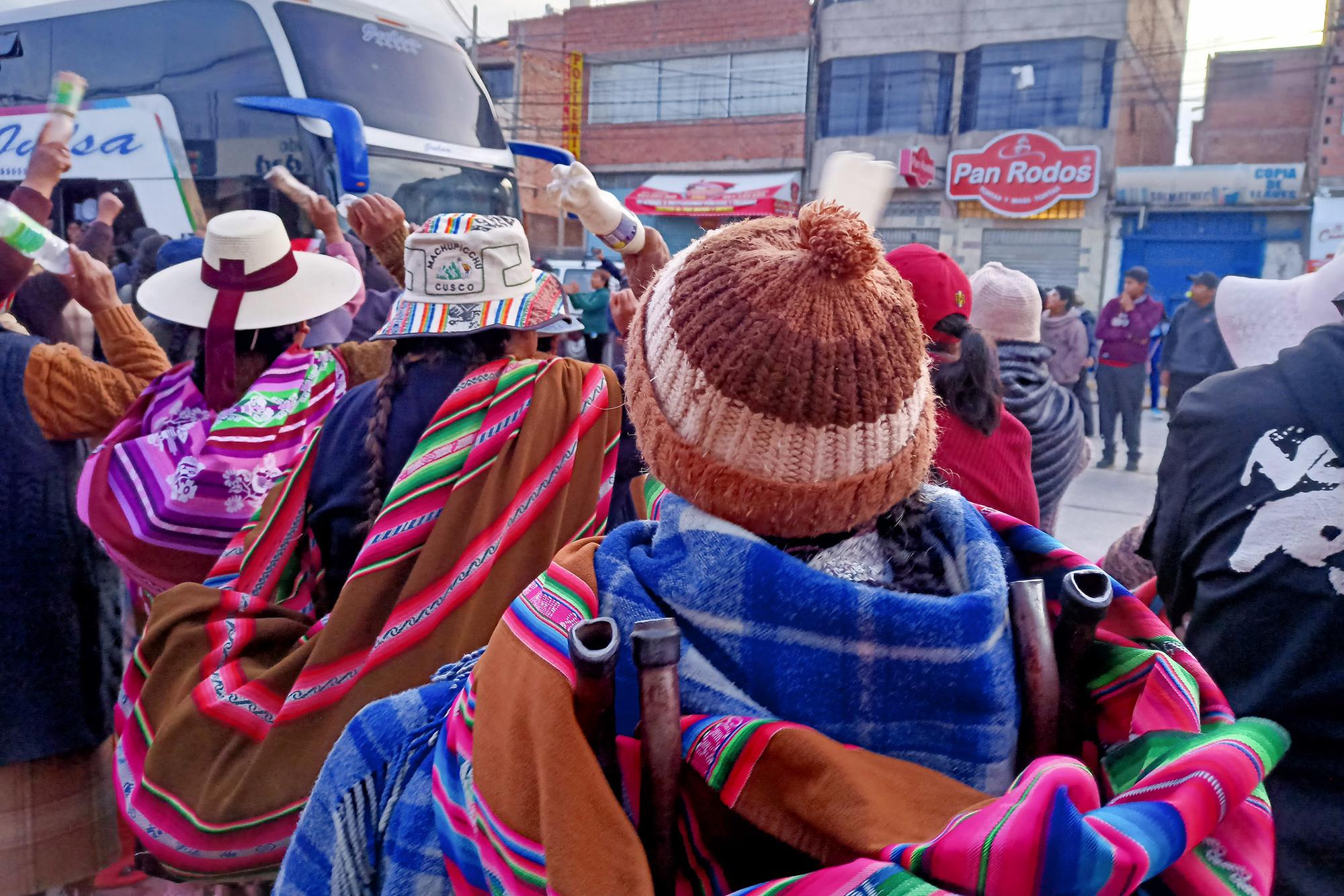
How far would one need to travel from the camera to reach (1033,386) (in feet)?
9.33

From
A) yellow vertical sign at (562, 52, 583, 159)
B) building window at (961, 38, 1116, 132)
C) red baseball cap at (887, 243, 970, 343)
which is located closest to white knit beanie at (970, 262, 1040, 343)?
red baseball cap at (887, 243, 970, 343)

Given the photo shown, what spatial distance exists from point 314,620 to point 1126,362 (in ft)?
28.5

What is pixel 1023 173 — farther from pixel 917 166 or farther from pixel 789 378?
pixel 789 378

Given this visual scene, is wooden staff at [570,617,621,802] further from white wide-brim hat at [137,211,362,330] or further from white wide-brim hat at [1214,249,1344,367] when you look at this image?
white wide-brim hat at [137,211,362,330]

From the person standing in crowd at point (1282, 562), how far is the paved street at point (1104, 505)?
447cm

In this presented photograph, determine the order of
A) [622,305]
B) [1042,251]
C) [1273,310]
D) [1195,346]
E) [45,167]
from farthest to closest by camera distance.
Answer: [1042,251]
[1195,346]
[45,167]
[622,305]
[1273,310]

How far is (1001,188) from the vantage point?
19.0 meters

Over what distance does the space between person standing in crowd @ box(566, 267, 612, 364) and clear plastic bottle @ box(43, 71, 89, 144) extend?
22.8 ft

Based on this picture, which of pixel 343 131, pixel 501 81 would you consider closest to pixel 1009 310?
pixel 343 131

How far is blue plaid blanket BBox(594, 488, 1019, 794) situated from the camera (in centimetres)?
84

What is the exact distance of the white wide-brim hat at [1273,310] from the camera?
1.66 meters

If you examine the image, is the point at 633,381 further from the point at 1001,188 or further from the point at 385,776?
the point at 1001,188

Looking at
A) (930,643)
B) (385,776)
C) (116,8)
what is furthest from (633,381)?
(116,8)

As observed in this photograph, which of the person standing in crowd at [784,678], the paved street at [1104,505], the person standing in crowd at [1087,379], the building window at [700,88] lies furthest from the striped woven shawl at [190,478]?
the building window at [700,88]
